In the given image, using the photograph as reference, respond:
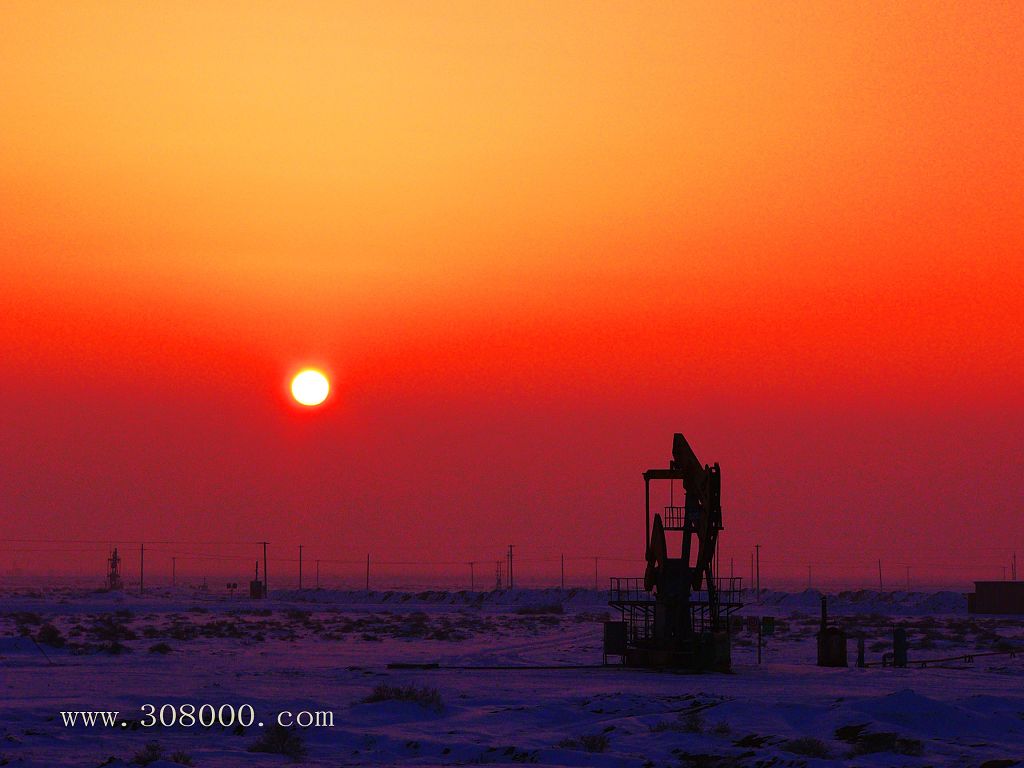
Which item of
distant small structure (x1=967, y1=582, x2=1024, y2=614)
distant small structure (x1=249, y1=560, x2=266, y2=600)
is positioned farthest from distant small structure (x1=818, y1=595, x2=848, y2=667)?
distant small structure (x1=249, y1=560, x2=266, y2=600)

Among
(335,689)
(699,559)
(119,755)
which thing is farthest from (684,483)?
(119,755)

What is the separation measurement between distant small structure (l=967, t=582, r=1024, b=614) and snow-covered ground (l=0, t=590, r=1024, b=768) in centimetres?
3556

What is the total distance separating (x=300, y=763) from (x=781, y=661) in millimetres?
21767

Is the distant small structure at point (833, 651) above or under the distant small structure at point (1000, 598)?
above

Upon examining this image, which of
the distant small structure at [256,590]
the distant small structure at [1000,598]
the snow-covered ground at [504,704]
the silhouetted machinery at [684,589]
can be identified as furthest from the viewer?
the distant small structure at [256,590]

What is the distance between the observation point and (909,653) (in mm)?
41250

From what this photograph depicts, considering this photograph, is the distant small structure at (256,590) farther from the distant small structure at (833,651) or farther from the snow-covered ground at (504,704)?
the distant small structure at (833,651)

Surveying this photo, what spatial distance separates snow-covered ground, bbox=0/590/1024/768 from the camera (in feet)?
59.2

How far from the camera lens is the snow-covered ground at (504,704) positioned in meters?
18.0

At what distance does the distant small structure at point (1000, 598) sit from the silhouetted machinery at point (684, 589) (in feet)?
167

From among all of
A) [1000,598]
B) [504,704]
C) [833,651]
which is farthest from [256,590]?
[504,704]

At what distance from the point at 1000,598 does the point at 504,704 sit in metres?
62.6

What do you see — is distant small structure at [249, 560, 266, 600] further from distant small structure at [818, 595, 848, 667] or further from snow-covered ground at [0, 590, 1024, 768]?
distant small structure at [818, 595, 848, 667]

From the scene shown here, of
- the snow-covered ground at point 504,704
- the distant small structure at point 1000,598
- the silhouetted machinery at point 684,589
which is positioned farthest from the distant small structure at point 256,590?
the silhouetted machinery at point 684,589
